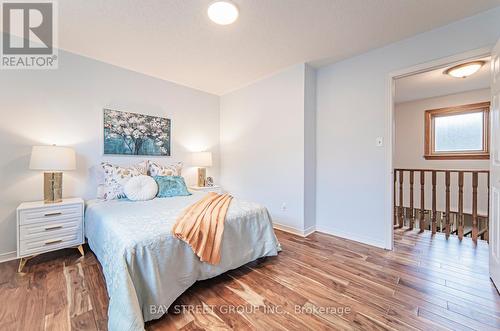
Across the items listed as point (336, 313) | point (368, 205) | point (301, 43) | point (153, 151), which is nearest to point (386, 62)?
point (301, 43)

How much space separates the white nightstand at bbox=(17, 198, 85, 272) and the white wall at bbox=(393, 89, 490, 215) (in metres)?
5.83

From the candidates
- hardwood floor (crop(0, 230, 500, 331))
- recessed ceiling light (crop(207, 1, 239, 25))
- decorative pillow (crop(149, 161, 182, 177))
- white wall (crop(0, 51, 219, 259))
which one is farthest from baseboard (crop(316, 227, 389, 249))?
recessed ceiling light (crop(207, 1, 239, 25))

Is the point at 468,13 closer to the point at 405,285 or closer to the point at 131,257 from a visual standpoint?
the point at 405,285

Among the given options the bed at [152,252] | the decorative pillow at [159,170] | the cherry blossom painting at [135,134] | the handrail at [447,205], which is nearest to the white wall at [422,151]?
the handrail at [447,205]

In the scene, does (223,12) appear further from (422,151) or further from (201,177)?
(422,151)

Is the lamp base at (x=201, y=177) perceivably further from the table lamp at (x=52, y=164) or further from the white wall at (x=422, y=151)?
the white wall at (x=422, y=151)

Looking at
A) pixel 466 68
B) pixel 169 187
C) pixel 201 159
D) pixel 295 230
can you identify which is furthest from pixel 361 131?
pixel 169 187

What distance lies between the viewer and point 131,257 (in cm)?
129

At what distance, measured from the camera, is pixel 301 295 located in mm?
1624

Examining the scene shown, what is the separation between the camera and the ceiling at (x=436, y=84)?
3.18 meters

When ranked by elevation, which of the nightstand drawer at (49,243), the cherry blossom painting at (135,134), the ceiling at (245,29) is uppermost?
the ceiling at (245,29)

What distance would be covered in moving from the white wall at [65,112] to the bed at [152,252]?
0.78m

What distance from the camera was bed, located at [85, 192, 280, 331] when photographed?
1238 millimetres

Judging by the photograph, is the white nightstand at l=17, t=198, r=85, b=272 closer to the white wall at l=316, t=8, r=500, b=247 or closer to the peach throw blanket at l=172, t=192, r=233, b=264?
the peach throw blanket at l=172, t=192, r=233, b=264
